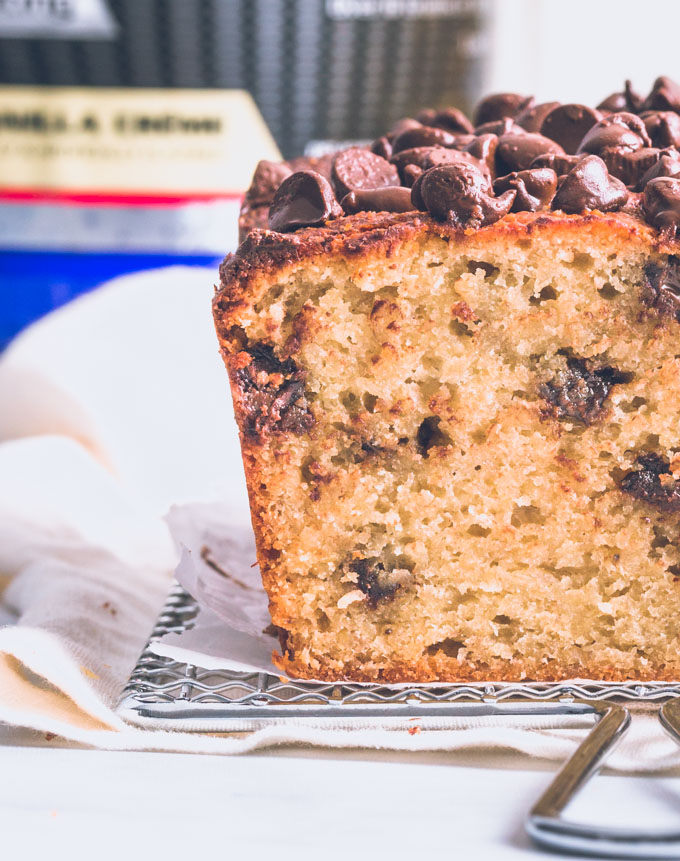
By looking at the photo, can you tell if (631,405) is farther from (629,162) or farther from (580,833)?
(580,833)

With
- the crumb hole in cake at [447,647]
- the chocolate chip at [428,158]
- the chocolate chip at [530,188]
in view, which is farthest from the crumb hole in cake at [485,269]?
the crumb hole in cake at [447,647]

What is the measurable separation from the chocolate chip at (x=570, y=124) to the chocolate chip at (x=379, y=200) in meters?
0.52

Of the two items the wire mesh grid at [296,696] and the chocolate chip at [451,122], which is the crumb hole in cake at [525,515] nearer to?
the wire mesh grid at [296,696]

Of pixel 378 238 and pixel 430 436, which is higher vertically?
pixel 378 238

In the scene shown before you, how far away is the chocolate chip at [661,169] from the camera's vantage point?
1.94m

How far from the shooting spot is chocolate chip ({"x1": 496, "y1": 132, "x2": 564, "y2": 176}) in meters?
2.15

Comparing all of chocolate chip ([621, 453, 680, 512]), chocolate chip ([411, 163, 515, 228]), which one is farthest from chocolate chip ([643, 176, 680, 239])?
chocolate chip ([621, 453, 680, 512])

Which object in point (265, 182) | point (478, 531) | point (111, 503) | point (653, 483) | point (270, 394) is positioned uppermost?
point (265, 182)

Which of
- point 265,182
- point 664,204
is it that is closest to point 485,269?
point 664,204

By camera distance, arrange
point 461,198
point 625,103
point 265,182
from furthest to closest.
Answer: point 625,103
point 265,182
point 461,198

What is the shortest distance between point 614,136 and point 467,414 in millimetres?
665

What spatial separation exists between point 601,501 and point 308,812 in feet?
2.60

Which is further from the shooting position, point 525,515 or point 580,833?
point 525,515

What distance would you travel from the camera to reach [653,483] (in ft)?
6.40
